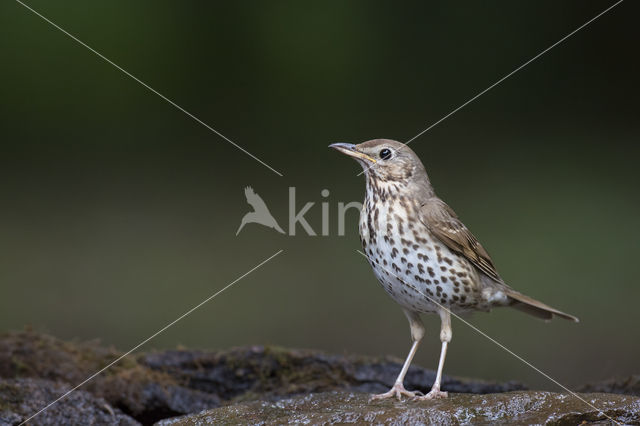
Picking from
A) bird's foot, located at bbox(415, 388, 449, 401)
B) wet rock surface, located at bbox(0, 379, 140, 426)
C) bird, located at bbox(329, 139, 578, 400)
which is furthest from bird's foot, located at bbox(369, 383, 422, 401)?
wet rock surface, located at bbox(0, 379, 140, 426)

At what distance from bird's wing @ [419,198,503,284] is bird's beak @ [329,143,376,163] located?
1.09 feet

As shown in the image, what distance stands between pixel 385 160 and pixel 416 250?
0.46 m

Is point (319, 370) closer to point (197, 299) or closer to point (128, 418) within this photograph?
point (128, 418)

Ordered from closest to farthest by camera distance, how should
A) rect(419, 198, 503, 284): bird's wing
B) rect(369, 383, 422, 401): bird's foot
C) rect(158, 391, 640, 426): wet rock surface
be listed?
1. rect(158, 391, 640, 426): wet rock surface
2. rect(369, 383, 422, 401): bird's foot
3. rect(419, 198, 503, 284): bird's wing

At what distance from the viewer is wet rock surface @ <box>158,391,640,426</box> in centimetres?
249

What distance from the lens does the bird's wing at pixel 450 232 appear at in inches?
126

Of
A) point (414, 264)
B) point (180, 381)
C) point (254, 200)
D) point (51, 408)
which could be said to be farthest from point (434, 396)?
point (254, 200)

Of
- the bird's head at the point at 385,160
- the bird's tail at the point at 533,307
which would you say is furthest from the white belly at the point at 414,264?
the bird's tail at the point at 533,307

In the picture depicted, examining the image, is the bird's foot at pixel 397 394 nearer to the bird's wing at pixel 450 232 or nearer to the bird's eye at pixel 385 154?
→ the bird's wing at pixel 450 232

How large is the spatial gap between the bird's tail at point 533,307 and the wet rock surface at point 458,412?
31.0 inches

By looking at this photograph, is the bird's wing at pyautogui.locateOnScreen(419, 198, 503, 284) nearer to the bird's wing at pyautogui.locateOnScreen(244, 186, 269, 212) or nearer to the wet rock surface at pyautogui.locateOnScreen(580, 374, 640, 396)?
the wet rock surface at pyautogui.locateOnScreen(580, 374, 640, 396)

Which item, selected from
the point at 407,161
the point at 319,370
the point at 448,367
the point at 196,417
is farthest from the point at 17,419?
the point at 448,367

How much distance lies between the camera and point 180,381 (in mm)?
3637

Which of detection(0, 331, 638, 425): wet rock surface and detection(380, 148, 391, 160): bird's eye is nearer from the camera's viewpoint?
detection(0, 331, 638, 425): wet rock surface
